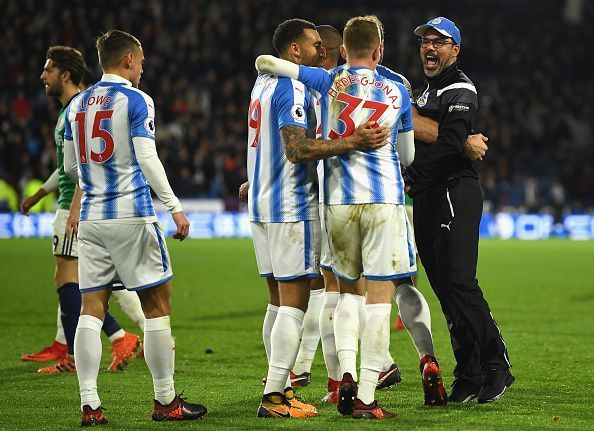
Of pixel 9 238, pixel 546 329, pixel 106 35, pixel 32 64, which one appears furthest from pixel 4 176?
pixel 106 35

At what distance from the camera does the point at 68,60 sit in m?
7.94

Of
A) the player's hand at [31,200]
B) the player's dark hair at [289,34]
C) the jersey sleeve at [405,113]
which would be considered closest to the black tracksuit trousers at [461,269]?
the jersey sleeve at [405,113]

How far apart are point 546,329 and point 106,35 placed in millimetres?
5970

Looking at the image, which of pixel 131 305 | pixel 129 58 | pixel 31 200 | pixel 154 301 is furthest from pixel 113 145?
pixel 31 200

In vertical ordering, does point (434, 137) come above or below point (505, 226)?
above

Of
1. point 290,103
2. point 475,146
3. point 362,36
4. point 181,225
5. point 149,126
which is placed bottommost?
point 181,225

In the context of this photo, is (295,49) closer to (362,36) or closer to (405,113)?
(362,36)

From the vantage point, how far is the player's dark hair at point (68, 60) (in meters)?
7.89

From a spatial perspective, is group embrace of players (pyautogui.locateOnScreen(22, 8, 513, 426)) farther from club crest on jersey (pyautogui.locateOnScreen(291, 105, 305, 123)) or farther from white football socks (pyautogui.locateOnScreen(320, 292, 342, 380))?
white football socks (pyautogui.locateOnScreen(320, 292, 342, 380))

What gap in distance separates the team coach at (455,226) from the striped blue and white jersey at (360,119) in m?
0.55

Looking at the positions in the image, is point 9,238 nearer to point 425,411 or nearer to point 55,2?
point 55,2

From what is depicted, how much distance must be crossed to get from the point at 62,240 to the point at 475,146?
3450mm

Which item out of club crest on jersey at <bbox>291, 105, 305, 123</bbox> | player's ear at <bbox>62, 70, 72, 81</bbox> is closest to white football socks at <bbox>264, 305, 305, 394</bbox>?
club crest on jersey at <bbox>291, 105, 305, 123</bbox>

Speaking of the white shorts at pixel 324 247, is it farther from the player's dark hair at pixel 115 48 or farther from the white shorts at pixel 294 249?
the player's dark hair at pixel 115 48
